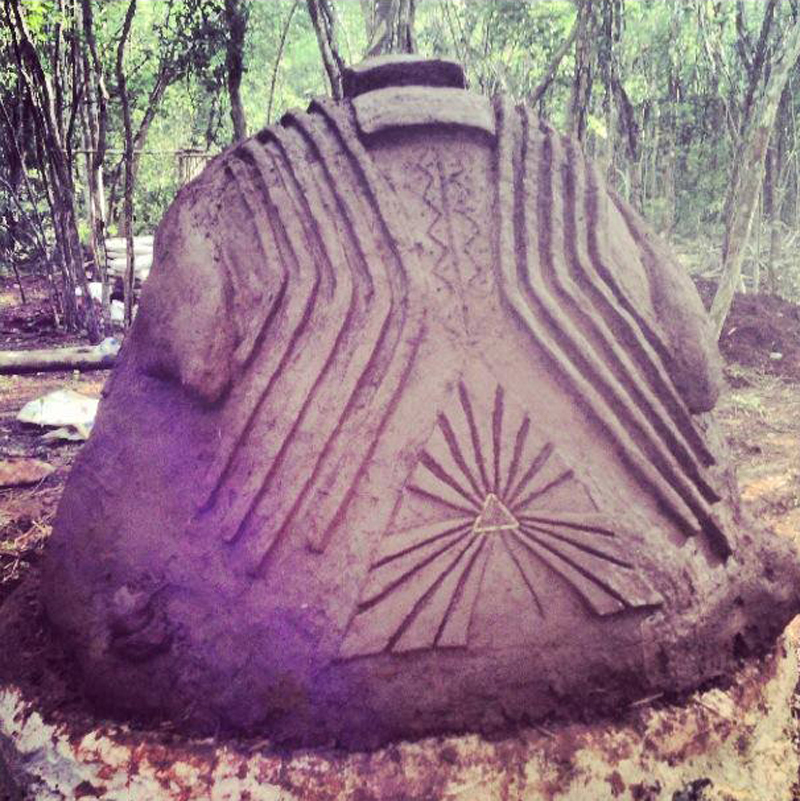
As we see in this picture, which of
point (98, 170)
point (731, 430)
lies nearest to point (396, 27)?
point (98, 170)

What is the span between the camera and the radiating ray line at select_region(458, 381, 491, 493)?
1.42m

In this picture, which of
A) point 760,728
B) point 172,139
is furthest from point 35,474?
point 172,139

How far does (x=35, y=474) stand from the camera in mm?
3664

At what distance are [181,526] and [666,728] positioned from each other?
980mm

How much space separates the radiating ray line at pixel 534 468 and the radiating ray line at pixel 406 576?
116 mm

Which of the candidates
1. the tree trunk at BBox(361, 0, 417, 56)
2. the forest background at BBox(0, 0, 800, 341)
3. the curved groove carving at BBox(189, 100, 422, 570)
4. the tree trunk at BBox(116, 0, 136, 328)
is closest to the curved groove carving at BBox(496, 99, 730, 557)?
the curved groove carving at BBox(189, 100, 422, 570)

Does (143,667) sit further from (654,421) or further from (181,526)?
(654,421)

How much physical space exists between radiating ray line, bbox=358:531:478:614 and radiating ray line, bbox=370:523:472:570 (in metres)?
0.01

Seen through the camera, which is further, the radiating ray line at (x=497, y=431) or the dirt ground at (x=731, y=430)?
the dirt ground at (x=731, y=430)

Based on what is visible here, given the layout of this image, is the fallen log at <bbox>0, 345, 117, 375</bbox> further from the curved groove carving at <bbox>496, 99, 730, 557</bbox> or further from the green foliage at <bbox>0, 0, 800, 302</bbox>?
the green foliage at <bbox>0, 0, 800, 302</bbox>

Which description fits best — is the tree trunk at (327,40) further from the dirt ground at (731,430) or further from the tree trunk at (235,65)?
the dirt ground at (731,430)

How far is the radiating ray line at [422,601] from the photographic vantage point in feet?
4.37

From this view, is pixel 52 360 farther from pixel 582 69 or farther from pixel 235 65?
pixel 582 69

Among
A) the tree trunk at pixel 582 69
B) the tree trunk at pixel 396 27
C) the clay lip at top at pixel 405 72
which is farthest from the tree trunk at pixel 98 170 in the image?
the clay lip at top at pixel 405 72
